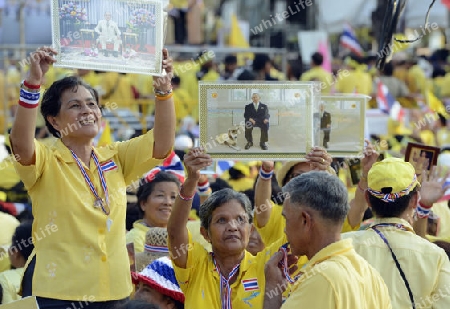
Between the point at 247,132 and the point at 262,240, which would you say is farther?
the point at 262,240

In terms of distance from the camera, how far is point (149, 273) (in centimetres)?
484

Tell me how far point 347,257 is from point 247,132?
1.47m

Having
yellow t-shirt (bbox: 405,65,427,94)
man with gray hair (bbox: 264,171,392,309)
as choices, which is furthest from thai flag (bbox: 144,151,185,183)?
yellow t-shirt (bbox: 405,65,427,94)

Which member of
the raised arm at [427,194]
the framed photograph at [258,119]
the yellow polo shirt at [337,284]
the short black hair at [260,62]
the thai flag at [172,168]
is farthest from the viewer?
the short black hair at [260,62]

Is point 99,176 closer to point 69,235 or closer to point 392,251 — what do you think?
point 69,235

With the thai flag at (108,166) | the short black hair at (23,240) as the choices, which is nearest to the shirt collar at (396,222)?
the thai flag at (108,166)

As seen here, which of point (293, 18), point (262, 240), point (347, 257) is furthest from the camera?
point (293, 18)

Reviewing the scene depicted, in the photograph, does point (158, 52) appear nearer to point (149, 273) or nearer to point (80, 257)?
point (80, 257)

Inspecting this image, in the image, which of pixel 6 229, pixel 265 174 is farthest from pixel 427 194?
pixel 6 229

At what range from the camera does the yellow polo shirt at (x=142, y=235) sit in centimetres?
587

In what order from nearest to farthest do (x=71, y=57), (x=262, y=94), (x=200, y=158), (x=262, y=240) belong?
(x=71, y=57) < (x=200, y=158) < (x=262, y=94) < (x=262, y=240)

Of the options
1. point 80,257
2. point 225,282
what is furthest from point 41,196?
point 225,282

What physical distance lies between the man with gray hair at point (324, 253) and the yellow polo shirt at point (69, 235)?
3.29 ft

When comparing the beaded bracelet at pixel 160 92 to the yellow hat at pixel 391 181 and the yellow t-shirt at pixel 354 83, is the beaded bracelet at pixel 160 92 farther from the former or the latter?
the yellow t-shirt at pixel 354 83
